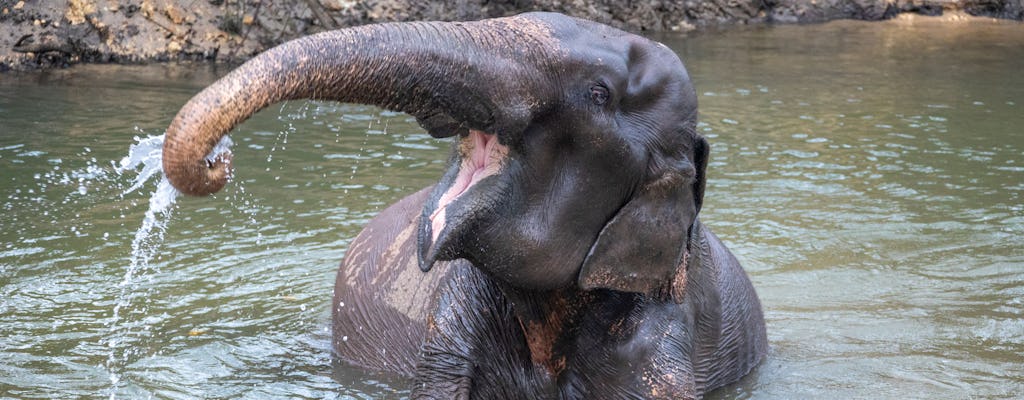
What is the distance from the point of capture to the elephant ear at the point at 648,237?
A: 144 inches

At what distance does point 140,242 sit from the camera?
7.66 m

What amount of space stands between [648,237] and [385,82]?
3.19ft

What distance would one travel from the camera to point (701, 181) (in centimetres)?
390

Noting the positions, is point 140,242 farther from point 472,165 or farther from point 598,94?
point 598,94

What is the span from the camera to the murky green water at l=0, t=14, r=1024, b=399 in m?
5.88

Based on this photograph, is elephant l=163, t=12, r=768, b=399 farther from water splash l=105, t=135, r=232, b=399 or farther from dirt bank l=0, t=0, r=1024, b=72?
dirt bank l=0, t=0, r=1024, b=72

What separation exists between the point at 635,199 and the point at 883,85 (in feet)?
34.2

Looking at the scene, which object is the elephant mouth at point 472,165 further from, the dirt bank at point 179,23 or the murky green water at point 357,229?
the dirt bank at point 179,23

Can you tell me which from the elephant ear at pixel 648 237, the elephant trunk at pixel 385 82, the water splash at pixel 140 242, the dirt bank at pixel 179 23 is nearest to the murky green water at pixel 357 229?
the water splash at pixel 140 242

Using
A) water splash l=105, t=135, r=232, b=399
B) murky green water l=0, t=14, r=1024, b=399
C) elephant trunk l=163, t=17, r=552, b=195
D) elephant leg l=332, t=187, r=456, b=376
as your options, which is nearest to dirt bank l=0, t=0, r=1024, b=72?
murky green water l=0, t=14, r=1024, b=399

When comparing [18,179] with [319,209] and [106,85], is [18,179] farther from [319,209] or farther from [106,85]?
[106,85]

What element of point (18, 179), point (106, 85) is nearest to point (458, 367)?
point (18, 179)

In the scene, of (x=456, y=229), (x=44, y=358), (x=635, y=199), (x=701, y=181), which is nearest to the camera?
(x=456, y=229)

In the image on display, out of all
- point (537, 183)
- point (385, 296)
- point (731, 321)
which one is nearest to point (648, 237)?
point (537, 183)
